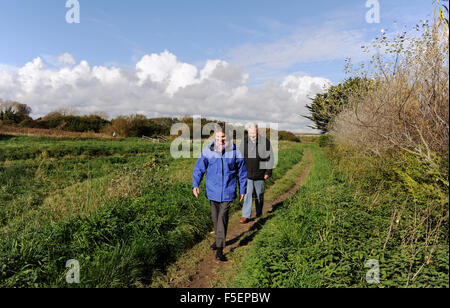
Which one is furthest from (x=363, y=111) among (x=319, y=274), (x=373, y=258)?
(x=319, y=274)

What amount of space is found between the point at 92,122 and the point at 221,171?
2333 inches

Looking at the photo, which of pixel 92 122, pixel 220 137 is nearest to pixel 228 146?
pixel 220 137

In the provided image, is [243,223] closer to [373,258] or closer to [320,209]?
[320,209]

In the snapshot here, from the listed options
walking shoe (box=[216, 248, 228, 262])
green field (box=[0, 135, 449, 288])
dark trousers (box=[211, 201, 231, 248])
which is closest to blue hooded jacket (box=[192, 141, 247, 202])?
dark trousers (box=[211, 201, 231, 248])

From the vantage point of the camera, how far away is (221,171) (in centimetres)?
485

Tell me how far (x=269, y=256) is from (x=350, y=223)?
1.69 meters

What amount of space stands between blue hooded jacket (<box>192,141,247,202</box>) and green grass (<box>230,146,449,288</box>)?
1143mm

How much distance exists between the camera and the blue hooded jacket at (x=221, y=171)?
4.85 metres

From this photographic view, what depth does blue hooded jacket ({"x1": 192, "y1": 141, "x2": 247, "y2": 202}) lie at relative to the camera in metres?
Result: 4.85
